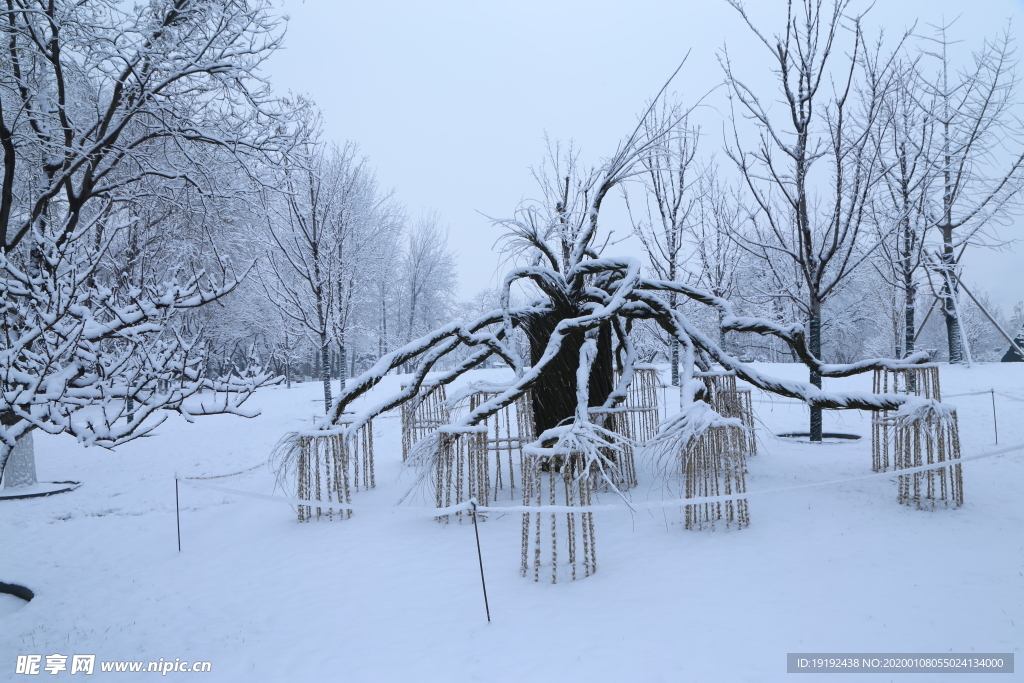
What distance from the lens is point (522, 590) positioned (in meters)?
4.26

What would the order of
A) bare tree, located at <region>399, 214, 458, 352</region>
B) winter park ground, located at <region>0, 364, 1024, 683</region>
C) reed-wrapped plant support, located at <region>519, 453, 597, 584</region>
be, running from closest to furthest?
winter park ground, located at <region>0, 364, 1024, 683</region> → reed-wrapped plant support, located at <region>519, 453, 597, 584</region> → bare tree, located at <region>399, 214, 458, 352</region>

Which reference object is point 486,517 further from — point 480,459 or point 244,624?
point 244,624

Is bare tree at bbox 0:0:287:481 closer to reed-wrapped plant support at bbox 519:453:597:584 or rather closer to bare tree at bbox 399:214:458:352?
reed-wrapped plant support at bbox 519:453:597:584

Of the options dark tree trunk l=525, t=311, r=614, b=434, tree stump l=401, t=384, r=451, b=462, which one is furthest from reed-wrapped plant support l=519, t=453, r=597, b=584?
tree stump l=401, t=384, r=451, b=462

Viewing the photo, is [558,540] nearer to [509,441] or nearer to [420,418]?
[509,441]

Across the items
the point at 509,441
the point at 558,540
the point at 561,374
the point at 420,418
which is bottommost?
the point at 558,540

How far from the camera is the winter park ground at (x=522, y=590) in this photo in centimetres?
335

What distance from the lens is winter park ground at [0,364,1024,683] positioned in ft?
11.0

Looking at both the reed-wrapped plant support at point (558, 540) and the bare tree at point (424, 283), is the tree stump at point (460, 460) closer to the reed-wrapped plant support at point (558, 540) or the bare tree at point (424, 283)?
the reed-wrapped plant support at point (558, 540)

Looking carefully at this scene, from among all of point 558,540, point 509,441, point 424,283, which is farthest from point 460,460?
point 424,283

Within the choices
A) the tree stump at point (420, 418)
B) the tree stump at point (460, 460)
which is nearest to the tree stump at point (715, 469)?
the tree stump at point (460, 460)

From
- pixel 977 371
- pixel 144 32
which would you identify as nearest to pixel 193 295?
pixel 144 32

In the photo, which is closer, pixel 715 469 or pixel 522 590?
pixel 522 590

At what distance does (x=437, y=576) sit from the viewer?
183 inches
